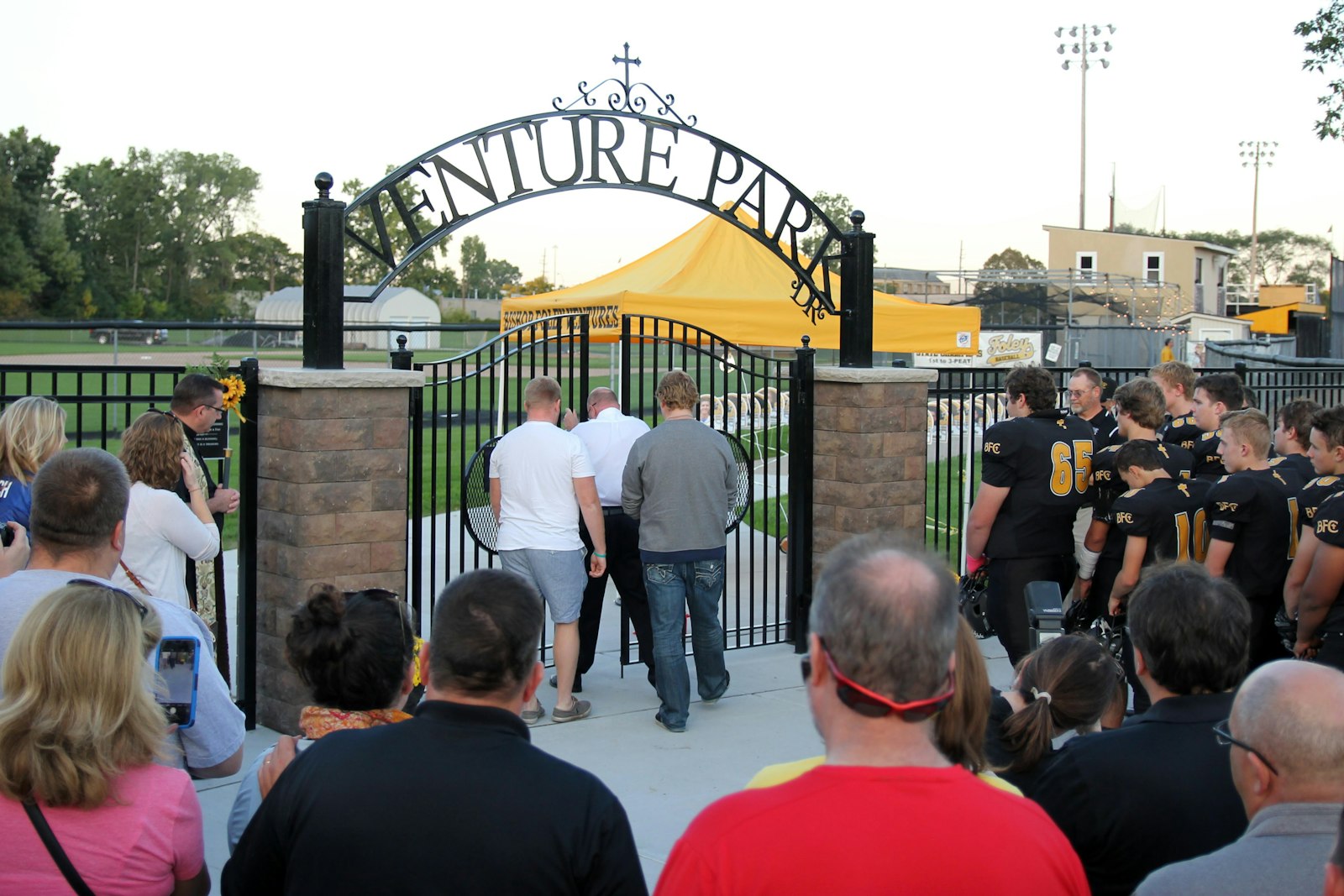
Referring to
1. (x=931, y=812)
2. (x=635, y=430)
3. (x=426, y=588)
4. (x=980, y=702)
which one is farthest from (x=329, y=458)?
(x=426, y=588)

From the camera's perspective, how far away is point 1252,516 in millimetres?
5609

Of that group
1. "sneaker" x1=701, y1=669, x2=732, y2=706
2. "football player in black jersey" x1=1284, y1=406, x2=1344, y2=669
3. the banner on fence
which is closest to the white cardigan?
"sneaker" x1=701, y1=669, x2=732, y2=706

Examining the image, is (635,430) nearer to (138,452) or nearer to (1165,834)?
(138,452)

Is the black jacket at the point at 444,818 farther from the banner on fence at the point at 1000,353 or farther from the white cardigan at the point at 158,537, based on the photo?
the banner on fence at the point at 1000,353

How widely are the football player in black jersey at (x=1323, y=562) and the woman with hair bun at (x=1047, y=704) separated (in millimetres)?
2245

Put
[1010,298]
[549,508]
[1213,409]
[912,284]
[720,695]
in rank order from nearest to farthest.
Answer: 1. [549,508]
2. [720,695]
3. [1213,409]
4. [1010,298]
5. [912,284]

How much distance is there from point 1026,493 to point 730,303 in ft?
14.8

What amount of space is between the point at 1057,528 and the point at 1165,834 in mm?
4074

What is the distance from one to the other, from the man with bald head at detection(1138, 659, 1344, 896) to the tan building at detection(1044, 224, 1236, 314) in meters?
52.8

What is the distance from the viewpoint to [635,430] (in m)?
6.82

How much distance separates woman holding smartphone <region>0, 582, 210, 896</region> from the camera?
2.39 meters

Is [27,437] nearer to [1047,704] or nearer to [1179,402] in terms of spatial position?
[1047,704]

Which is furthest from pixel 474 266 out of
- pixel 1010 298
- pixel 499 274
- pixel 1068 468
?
pixel 1068 468

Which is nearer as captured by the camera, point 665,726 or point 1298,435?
point 1298,435
